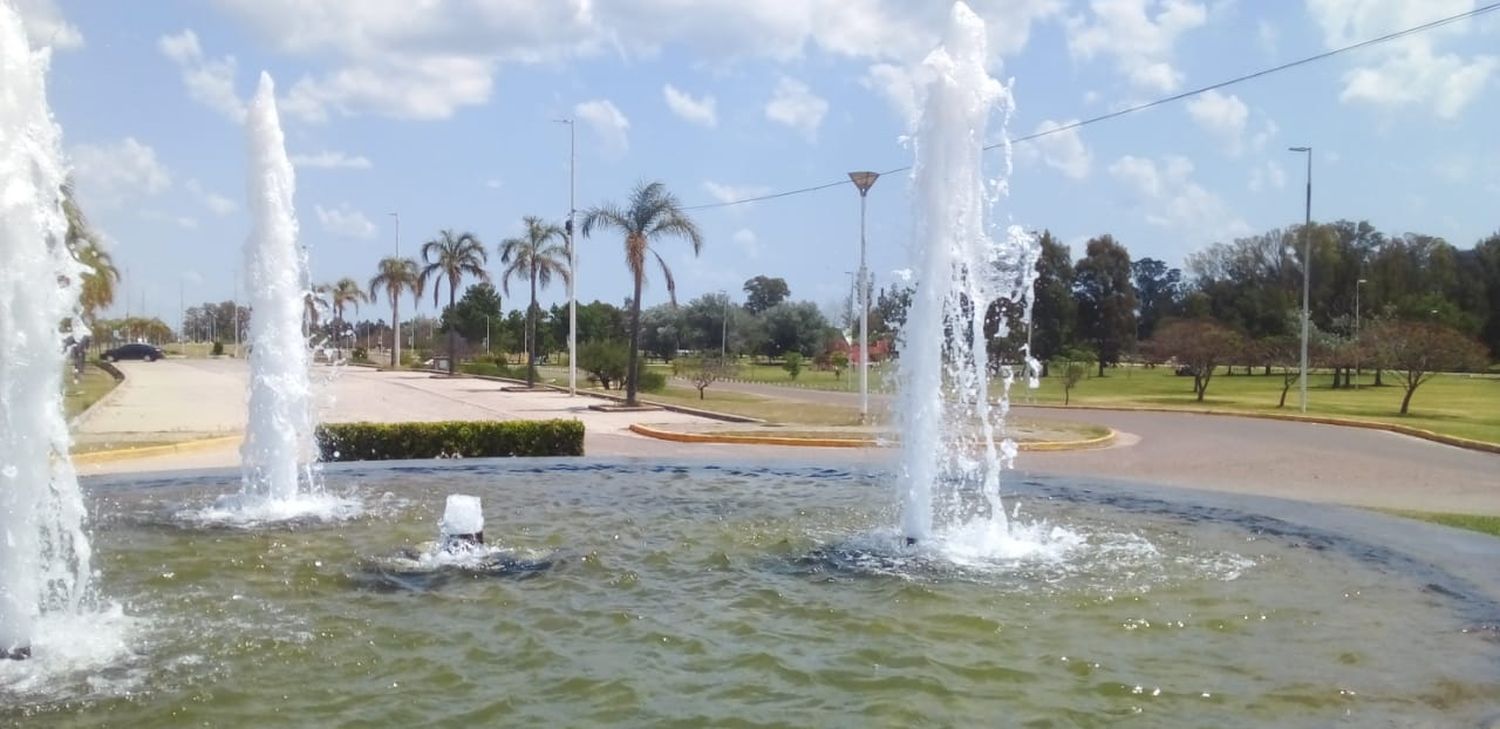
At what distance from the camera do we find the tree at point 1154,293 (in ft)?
324

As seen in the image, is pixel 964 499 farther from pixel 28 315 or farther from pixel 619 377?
pixel 619 377

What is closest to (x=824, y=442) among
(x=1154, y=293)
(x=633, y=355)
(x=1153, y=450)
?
(x=1153, y=450)

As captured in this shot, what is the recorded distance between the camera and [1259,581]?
9.27 meters

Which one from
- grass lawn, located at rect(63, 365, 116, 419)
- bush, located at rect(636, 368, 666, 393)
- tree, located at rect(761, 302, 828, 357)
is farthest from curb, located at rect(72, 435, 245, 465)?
tree, located at rect(761, 302, 828, 357)

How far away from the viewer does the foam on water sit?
6.81 m

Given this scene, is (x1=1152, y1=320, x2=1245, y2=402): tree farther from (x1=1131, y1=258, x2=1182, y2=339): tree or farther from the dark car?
the dark car

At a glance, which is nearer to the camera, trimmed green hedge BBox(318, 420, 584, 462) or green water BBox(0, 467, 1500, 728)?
green water BBox(0, 467, 1500, 728)

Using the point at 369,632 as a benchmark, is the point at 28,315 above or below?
above

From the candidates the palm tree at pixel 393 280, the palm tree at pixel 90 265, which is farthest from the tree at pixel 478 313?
the palm tree at pixel 90 265

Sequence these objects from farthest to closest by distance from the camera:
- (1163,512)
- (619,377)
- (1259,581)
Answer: (619,377) → (1163,512) → (1259,581)

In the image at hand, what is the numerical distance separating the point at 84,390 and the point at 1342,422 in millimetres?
40603

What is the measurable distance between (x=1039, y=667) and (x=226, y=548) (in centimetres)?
718

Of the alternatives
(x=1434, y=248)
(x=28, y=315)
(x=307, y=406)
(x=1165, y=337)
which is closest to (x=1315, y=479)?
(x=307, y=406)

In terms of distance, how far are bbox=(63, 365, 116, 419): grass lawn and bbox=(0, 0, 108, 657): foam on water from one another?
2001 centimetres
